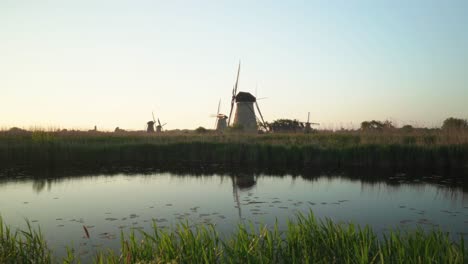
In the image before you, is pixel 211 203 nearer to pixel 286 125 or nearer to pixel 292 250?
pixel 292 250

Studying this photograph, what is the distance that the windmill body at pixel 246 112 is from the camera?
3456 centimetres

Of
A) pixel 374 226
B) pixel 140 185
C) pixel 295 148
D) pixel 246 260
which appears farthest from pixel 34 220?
pixel 295 148

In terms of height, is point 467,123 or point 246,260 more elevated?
point 467,123

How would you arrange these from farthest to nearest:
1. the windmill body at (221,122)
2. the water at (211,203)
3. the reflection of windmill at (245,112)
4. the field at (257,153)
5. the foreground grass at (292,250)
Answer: the windmill body at (221,122)
the reflection of windmill at (245,112)
the field at (257,153)
the water at (211,203)
the foreground grass at (292,250)

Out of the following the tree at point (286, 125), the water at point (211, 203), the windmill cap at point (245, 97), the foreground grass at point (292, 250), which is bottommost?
the water at point (211, 203)

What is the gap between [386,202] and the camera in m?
9.38

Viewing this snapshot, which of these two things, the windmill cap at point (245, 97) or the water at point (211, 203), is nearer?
the water at point (211, 203)

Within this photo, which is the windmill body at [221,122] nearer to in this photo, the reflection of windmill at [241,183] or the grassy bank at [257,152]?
the grassy bank at [257,152]

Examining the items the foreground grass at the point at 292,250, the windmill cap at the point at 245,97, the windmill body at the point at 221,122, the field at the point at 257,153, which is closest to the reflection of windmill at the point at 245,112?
the windmill cap at the point at 245,97

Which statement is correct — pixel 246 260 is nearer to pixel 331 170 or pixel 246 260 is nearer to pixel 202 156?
pixel 331 170

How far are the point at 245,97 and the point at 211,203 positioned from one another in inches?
1067

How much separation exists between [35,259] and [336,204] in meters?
7.00

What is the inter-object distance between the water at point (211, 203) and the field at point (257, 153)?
9.68 feet

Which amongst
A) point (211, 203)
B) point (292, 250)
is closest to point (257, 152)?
point (211, 203)
